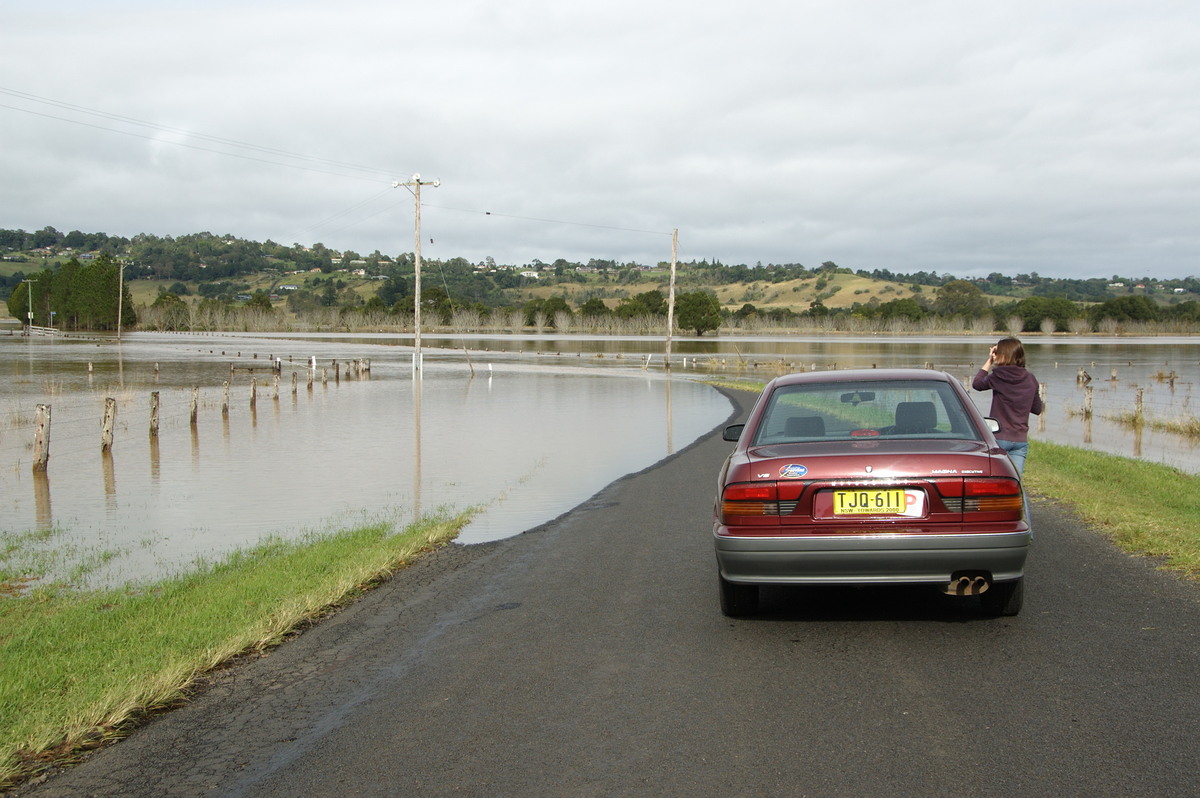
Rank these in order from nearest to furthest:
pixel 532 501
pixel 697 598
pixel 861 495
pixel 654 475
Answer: pixel 861 495
pixel 697 598
pixel 532 501
pixel 654 475

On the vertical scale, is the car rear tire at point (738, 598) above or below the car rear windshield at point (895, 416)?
below

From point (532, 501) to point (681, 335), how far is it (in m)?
119

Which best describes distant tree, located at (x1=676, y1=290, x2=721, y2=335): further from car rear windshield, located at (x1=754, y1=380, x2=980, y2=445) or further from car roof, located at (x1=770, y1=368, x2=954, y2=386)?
car rear windshield, located at (x1=754, y1=380, x2=980, y2=445)

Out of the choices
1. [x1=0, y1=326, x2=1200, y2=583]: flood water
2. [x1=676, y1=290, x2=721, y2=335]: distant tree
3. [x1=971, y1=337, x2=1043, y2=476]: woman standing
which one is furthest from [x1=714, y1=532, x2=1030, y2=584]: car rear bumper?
[x1=676, y1=290, x2=721, y2=335]: distant tree

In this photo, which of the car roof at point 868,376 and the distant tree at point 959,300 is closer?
the car roof at point 868,376

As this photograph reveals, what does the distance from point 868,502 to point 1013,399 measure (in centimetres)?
401

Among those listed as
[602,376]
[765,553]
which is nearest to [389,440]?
[765,553]

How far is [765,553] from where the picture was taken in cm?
598

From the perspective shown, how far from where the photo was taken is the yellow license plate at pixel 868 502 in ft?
19.3

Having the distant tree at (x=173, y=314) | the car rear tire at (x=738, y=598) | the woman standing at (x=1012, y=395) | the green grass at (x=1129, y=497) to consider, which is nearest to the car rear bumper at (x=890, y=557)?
the car rear tire at (x=738, y=598)

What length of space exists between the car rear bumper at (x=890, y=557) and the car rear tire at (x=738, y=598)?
1.87ft

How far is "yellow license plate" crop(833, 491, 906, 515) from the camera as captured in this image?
5879mm

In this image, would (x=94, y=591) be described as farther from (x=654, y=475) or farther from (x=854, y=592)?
(x=654, y=475)

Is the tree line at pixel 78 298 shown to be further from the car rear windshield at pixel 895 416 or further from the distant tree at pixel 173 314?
the car rear windshield at pixel 895 416
